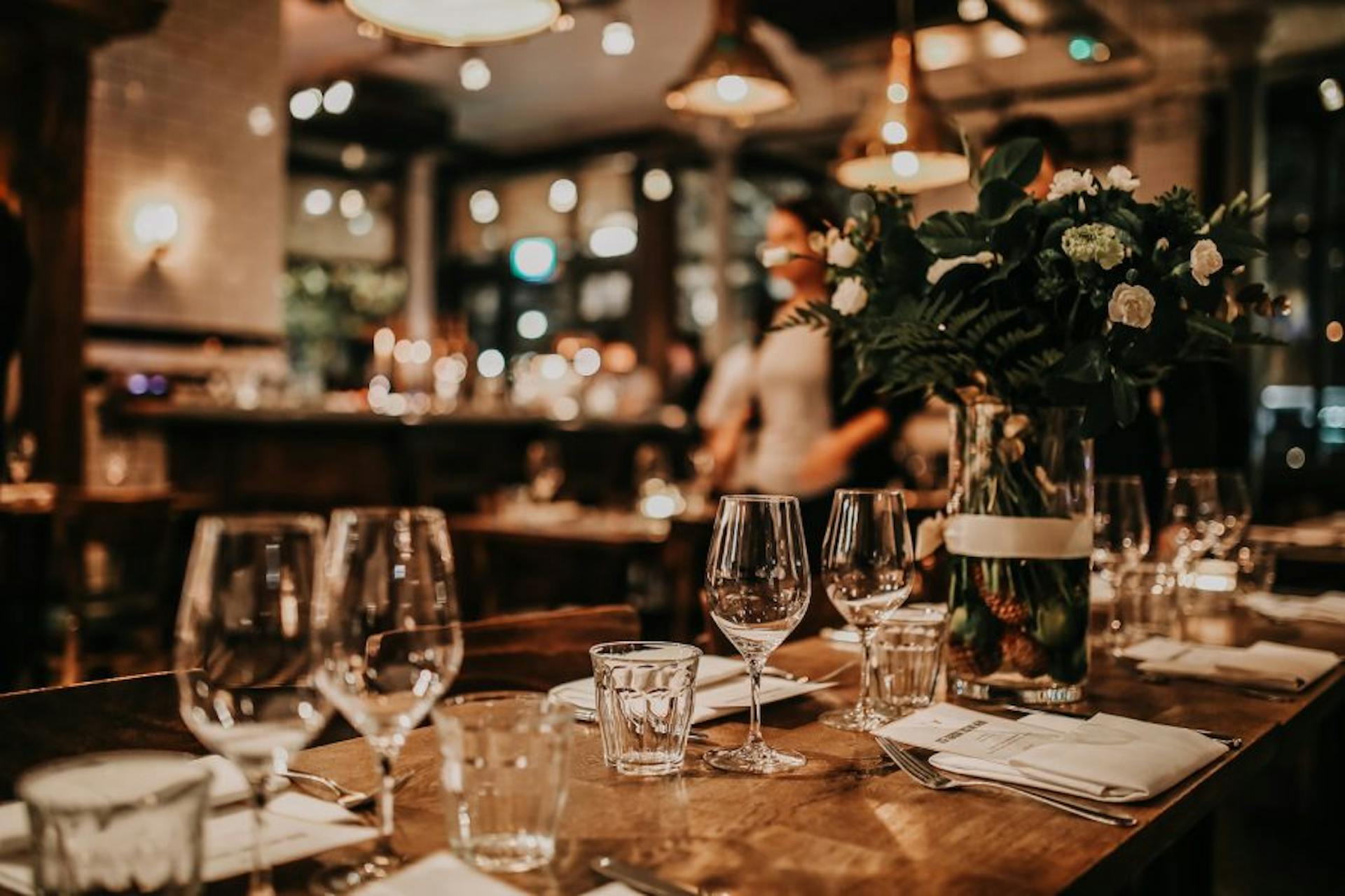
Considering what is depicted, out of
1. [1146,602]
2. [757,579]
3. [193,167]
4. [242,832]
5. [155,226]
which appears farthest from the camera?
[193,167]

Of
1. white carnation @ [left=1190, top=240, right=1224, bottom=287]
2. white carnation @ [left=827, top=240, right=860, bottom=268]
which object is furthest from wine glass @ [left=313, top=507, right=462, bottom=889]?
white carnation @ [left=1190, top=240, right=1224, bottom=287]

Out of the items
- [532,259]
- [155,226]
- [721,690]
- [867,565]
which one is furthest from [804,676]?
[532,259]

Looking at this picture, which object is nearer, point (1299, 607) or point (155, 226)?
point (1299, 607)

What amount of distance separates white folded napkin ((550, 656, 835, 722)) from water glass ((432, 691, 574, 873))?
39 cm

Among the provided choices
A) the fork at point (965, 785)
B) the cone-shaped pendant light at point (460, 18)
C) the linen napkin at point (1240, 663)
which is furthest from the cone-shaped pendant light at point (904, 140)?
the fork at point (965, 785)

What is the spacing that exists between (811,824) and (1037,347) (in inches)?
28.9

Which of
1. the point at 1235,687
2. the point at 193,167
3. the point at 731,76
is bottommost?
the point at 1235,687

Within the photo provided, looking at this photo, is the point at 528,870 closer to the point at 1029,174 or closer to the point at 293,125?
the point at 1029,174

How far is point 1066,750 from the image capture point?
1111 mm

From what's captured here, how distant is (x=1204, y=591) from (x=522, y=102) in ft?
28.7

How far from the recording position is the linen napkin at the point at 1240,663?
156 centimetres

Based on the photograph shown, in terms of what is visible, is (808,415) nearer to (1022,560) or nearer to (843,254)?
(843,254)

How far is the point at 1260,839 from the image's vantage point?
10.8ft

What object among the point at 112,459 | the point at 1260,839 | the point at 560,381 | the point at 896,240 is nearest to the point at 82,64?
the point at 112,459
